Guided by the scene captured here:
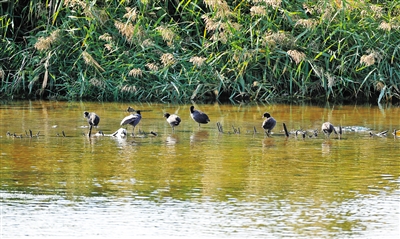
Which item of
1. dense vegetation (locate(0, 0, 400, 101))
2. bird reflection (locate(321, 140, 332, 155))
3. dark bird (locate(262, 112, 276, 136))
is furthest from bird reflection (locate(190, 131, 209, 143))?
dense vegetation (locate(0, 0, 400, 101))

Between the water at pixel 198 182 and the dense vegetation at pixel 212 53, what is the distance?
3.51 m

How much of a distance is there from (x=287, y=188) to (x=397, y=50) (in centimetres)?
996

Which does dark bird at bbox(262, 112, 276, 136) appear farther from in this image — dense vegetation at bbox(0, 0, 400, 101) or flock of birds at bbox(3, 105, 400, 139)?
dense vegetation at bbox(0, 0, 400, 101)

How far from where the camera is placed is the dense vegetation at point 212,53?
18.4 m

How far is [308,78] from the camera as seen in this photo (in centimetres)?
1847

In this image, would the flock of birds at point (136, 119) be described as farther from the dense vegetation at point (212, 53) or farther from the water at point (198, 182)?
the dense vegetation at point (212, 53)

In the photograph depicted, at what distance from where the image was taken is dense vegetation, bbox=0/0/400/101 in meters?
18.4

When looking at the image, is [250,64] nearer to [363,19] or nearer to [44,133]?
[363,19]

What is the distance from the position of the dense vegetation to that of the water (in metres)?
3.51

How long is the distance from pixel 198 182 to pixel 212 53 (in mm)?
9585

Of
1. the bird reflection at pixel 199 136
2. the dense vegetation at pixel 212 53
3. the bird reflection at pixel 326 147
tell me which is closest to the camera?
the bird reflection at pixel 326 147

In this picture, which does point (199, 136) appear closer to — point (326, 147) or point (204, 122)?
point (204, 122)

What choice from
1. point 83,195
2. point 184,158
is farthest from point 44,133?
point 83,195

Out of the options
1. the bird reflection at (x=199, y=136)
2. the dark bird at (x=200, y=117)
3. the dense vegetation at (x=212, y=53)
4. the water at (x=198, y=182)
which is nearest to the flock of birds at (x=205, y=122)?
the dark bird at (x=200, y=117)
